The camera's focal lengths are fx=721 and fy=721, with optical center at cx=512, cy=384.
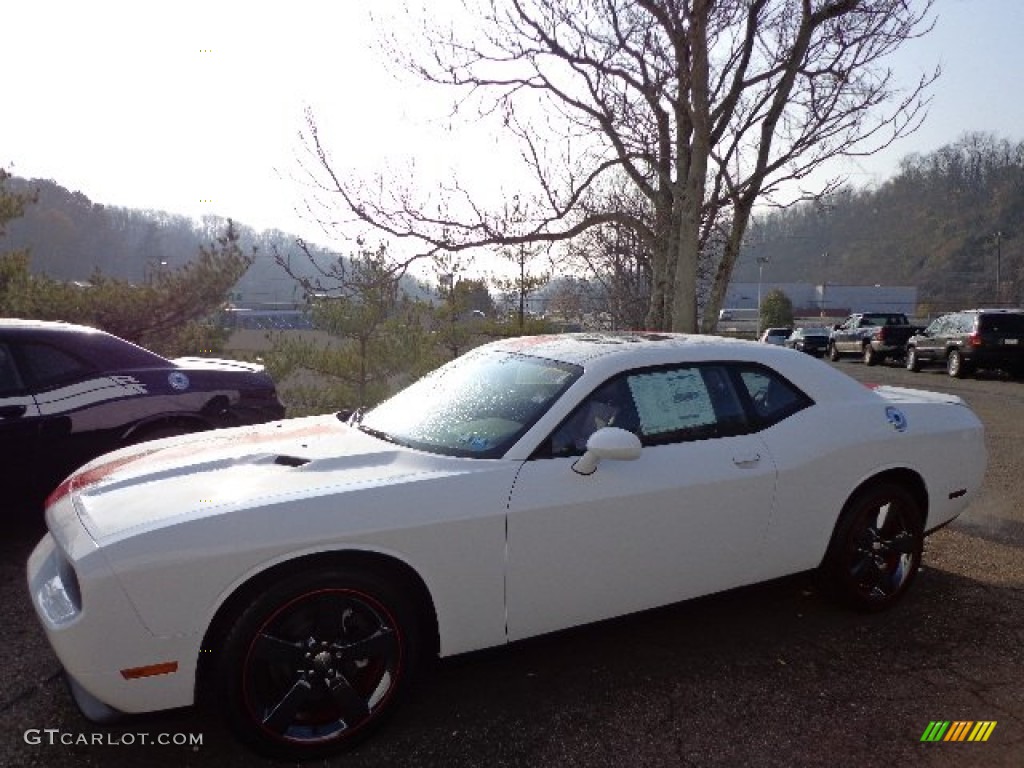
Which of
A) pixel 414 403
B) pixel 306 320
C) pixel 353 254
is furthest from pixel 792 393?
pixel 306 320

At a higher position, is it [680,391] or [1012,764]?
[680,391]

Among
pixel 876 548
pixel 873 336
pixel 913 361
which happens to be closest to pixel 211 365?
pixel 876 548

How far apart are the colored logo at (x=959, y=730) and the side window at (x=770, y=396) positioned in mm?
1397

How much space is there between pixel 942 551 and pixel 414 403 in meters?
3.80

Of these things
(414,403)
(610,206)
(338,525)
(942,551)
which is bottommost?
(942,551)

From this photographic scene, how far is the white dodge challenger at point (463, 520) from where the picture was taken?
2359mm

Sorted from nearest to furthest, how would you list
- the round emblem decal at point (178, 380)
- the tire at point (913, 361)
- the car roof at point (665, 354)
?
the car roof at point (665, 354) → the round emblem decal at point (178, 380) → the tire at point (913, 361)

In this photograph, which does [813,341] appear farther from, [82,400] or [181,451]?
[181,451]

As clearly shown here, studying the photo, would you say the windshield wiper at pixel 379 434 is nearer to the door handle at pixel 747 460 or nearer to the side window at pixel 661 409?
the side window at pixel 661 409

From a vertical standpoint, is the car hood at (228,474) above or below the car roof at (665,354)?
below

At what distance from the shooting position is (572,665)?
3215mm

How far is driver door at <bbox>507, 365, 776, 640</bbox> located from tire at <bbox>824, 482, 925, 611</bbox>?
62cm

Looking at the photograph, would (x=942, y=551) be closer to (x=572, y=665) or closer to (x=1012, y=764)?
(x=1012, y=764)

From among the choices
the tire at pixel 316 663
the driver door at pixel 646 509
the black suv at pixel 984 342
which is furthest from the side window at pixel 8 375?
the black suv at pixel 984 342
